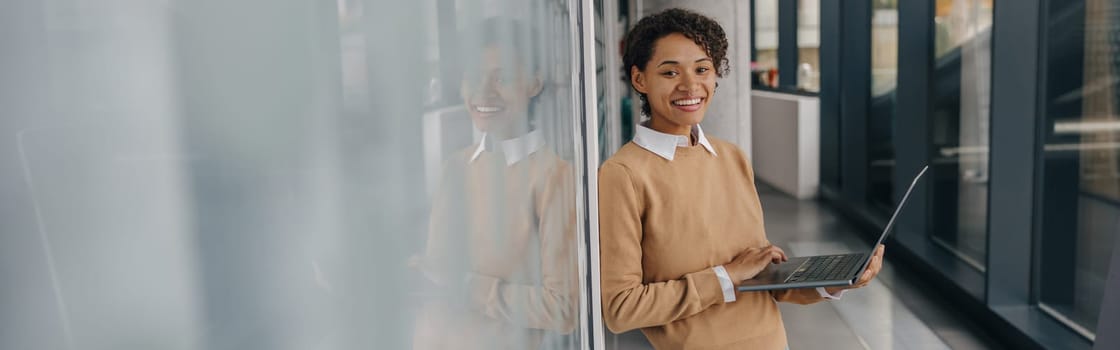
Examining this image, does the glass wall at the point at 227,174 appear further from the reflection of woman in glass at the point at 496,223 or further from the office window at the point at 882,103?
the office window at the point at 882,103

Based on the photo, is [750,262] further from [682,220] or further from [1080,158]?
[1080,158]

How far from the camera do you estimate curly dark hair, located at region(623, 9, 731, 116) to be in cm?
167

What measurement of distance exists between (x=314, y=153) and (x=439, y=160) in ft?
0.49

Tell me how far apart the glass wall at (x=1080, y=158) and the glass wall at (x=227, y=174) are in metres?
4.19

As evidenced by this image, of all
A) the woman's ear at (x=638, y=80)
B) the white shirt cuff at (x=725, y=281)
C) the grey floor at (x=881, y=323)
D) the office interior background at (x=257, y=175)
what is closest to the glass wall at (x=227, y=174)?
the office interior background at (x=257, y=175)

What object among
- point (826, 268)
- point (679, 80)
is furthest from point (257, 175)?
point (826, 268)

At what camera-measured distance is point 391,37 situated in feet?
1.08

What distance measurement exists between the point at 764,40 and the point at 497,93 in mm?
12250

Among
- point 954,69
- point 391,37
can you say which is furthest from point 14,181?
point 954,69

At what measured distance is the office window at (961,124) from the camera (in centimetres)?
589

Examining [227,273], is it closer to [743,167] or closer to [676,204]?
[676,204]

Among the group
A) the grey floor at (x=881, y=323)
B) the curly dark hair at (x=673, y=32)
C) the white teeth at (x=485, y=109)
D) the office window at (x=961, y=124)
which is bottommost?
the grey floor at (x=881, y=323)

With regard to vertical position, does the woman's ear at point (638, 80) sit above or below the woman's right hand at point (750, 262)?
above

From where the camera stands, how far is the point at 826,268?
5.54ft
